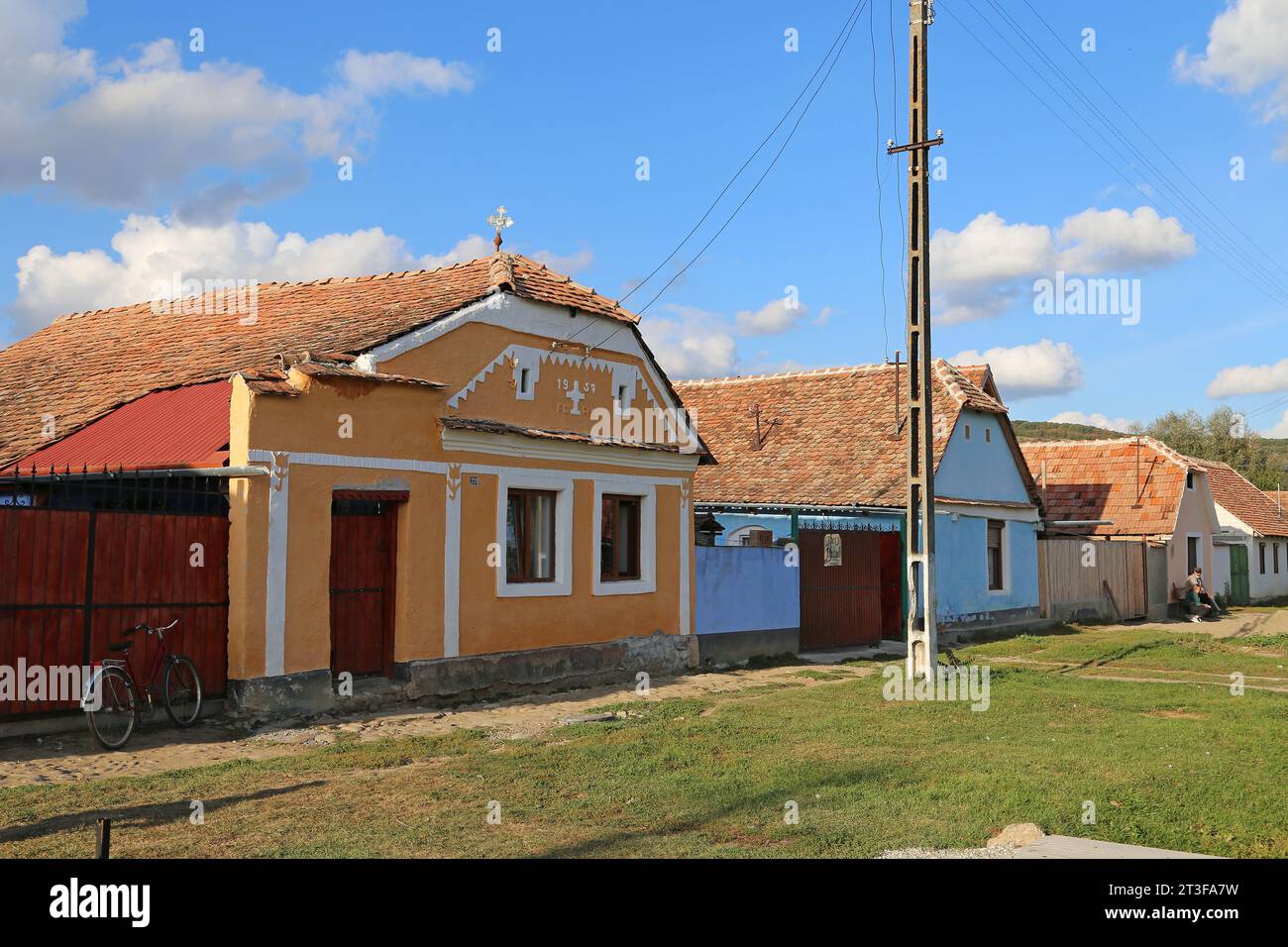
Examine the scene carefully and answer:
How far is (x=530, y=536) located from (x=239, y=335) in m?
5.10

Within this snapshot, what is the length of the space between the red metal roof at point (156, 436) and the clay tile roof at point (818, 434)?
13515 millimetres

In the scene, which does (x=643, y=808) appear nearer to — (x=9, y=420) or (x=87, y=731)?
(x=87, y=731)

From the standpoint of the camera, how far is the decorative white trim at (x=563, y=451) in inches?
536

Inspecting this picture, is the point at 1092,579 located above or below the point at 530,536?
below

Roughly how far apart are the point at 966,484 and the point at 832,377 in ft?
16.7

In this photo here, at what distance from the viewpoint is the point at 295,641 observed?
38.0 feet

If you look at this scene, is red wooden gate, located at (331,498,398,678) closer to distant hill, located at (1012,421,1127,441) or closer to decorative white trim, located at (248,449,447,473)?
decorative white trim, located at (248,449,447,473)

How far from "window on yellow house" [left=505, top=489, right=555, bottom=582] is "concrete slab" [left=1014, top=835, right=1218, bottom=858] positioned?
8.76 meters

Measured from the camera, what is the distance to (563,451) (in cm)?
1504

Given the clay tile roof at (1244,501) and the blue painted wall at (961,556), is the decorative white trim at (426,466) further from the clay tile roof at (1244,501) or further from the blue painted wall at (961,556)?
the clay tile roof at (1244,501)

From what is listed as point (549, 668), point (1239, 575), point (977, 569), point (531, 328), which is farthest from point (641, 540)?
point (1239, 575)

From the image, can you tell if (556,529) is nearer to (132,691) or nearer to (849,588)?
(132,691)

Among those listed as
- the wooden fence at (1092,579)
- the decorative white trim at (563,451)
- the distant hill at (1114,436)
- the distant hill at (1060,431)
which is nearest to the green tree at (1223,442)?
the distant hill at (1114,436)
